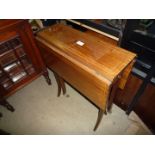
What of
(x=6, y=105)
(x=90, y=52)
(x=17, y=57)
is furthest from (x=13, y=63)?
(x=90, y=52)

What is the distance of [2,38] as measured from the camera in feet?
4.02

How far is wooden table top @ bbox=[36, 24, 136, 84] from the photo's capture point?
3.01 feet

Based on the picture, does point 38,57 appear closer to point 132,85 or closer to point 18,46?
point 18,46

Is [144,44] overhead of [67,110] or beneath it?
overhead

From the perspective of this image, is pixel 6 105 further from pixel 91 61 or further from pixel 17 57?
pixel 91 61

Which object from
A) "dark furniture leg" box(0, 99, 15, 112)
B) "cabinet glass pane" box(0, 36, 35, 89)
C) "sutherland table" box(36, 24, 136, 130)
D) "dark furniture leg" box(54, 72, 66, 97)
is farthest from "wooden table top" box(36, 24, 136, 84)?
"dark furniture leg" box(0, 99, 15, 112)

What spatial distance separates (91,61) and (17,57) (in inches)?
36.9

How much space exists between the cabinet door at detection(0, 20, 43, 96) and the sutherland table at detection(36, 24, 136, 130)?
187 mm

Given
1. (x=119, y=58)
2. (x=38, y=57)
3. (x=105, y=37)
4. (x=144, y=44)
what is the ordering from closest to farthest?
(x=119, y=58) → (x=144, y=44) → (x=105, y=37) → (x=38, y=57)

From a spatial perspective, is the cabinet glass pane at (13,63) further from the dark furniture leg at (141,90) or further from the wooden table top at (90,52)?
the dark furniture leg at (141,90)

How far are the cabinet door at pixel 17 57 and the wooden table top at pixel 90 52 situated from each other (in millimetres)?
177

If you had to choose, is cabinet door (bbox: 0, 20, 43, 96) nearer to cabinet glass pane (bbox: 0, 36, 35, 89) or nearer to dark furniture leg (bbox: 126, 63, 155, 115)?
cabinet glass pane (bbox: 0, 36, 35, 89)
